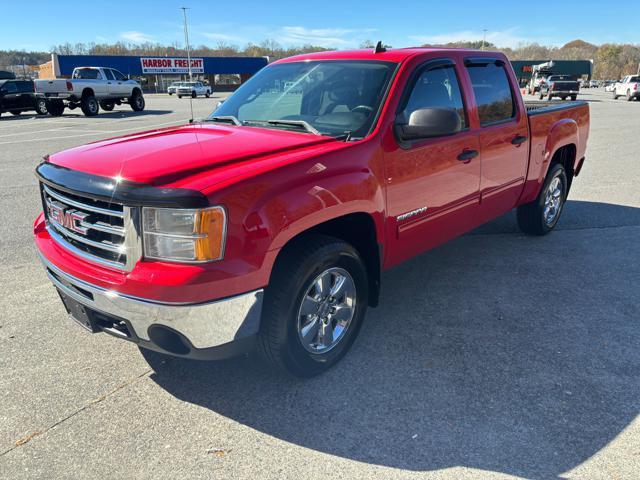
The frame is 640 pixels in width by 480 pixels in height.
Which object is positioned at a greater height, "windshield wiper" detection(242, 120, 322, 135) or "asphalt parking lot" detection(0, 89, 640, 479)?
"windshield wiper" detection(242, 120, 322, 135)

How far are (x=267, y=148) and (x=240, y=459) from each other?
164 centimetres

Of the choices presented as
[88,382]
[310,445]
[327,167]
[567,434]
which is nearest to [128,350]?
[88,382]

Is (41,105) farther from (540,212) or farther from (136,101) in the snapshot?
(540,212)

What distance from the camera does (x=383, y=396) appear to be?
2.93m

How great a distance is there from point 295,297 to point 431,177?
1452mm

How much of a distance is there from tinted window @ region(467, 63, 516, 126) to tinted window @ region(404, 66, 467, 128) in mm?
270

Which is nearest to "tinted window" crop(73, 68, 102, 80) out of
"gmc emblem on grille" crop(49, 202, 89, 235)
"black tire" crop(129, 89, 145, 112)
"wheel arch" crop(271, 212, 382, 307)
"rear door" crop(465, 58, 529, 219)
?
"black tire" crop(129, 89, 145, 112)

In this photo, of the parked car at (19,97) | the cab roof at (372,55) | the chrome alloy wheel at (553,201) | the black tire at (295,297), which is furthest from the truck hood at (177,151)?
the parked car at (19,97)

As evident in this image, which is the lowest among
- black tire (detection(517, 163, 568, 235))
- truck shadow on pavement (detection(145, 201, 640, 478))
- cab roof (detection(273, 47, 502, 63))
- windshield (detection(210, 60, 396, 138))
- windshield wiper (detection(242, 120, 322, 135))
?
truck shadow on pavement (detection(145, 201, 640, 478))

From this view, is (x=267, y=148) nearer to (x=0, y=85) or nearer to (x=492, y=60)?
(x=492, y=60)

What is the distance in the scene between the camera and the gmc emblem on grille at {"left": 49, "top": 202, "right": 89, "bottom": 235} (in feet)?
8.82

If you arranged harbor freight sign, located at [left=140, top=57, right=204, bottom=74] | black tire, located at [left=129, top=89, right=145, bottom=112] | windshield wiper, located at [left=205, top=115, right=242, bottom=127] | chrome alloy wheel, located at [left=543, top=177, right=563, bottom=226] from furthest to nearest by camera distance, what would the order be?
harbor freight sign, located at [left=140, top=57, right=204, bottom=74] < black tire, located at [left=129, top=89, right=145, bottom=112] < chrome alloy wheel, located at [left=543, top=177, right=563, bottom=226] < windshield wiper, located at [left=205, top=115, right=242, bottom=127]

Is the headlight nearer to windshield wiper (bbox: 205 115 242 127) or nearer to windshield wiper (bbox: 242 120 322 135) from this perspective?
windshield wiper (bbox: 242 120 322 135)

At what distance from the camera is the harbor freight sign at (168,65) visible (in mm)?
61344
